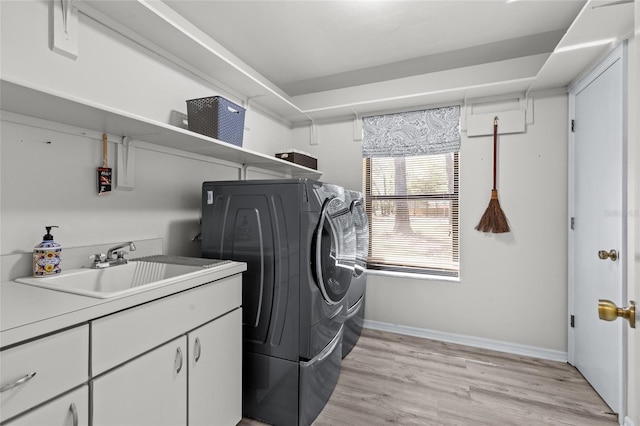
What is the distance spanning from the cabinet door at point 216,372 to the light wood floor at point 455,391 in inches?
12.9

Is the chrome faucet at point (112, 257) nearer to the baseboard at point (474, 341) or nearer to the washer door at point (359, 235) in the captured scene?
the washer door at point (359, 235)

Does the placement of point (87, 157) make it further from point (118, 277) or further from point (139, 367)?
point (139, 367)

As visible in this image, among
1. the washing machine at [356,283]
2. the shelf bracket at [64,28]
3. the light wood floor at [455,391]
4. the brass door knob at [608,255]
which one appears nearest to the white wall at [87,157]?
the shelf bracket at [64,28]

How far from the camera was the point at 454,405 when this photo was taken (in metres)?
1.89

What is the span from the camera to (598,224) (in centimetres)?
199

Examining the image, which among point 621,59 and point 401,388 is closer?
point 621,59

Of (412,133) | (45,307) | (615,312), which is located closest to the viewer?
(615,312)

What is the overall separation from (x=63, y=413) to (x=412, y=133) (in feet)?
9.73

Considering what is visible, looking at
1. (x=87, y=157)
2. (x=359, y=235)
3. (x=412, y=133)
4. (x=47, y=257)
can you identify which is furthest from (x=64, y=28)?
(x=412, y=133)

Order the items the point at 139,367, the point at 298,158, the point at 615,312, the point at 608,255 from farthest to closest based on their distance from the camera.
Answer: the point at 298,158 → the point at 608,255 → the point at 139,367 → the point at 615,312

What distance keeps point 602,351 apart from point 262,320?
7.22ft

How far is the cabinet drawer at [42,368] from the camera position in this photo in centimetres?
73

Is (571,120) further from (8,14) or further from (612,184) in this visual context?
(8,14)

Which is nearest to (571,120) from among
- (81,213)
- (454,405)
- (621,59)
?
(621,59)
